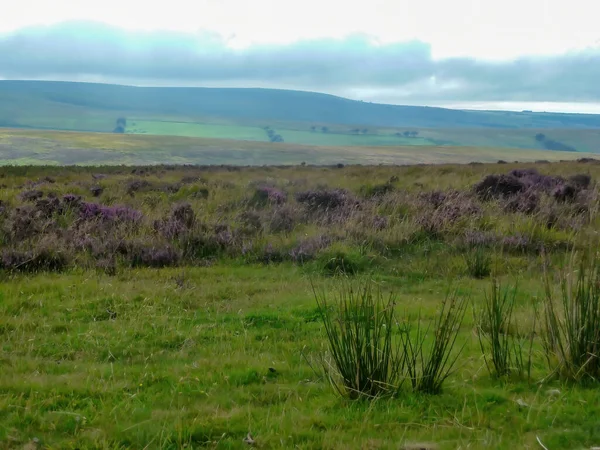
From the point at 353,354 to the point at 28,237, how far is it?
7917mm

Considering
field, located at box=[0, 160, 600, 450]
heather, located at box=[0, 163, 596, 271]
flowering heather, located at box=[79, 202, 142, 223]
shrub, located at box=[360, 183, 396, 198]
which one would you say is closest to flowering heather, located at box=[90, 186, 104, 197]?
heather, located at box=[0, 163, 596, 271]

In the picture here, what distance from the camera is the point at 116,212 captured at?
12.8 metres

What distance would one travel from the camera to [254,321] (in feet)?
21.6

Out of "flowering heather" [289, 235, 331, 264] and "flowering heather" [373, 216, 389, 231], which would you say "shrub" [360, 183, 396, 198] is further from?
"flowering heather" [289, 235, 331, 264]

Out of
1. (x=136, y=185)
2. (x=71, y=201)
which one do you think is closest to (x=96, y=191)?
(x=136, y=185)

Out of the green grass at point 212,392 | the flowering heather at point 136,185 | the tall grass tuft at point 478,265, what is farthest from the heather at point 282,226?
the green grass at point 212,392

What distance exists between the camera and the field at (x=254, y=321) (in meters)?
3.77

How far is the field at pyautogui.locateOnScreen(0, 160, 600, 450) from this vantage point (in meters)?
3.77

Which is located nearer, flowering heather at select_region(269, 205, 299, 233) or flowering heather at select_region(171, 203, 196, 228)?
flowering heather at select_region(171, 203, 196, 228)

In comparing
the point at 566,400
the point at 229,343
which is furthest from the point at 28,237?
the point at 566,400

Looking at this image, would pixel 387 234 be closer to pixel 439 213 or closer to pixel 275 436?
pixel 439 213

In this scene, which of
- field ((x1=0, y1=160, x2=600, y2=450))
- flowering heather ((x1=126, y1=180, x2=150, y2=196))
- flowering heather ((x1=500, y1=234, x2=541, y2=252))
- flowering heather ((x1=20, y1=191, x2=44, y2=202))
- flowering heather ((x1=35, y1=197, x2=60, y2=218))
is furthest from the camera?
flowering heather ((x1=126, y1=180, x2=150, y2=196))

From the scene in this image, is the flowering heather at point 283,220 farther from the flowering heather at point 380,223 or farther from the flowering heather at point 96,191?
the flowering heather at point 96,191

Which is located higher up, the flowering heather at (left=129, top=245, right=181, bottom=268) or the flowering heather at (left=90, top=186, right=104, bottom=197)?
the flowering heather at (left=90, top=186, right=104, bottom=197)
